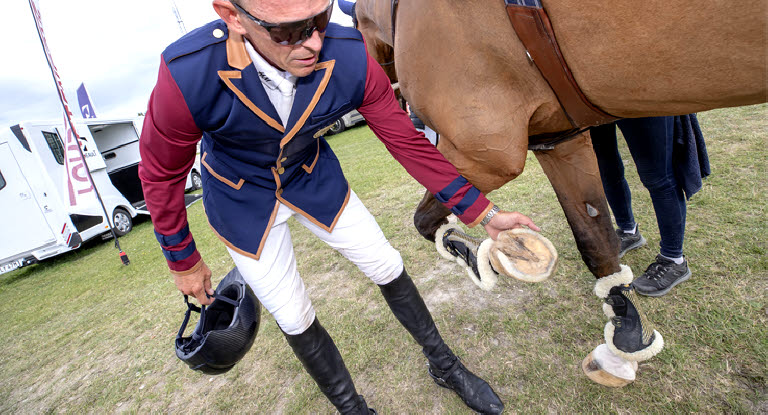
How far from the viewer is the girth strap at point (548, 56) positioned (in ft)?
3.97

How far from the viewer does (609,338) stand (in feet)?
5.28

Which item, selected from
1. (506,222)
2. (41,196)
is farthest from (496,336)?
(41,196)

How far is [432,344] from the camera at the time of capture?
1734 millimetres

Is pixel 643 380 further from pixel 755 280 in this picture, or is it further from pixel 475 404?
pixel 755 280

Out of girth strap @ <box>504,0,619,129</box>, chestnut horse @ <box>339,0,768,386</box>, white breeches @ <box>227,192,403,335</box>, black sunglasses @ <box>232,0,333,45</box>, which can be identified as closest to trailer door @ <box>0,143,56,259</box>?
white breeches @ <box>227,192,403,335</box>

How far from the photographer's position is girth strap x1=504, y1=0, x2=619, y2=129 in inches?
47.6

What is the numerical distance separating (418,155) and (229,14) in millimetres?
790

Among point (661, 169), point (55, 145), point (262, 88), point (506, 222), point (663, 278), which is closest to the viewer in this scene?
point (262, 88)

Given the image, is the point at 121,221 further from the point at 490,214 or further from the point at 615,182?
the point at 615,182

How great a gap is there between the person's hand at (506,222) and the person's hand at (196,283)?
3.92ft

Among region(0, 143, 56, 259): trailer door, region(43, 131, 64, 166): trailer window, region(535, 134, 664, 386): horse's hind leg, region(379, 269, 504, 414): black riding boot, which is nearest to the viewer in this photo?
region(535, 134, 664, 386): horse's hind leg

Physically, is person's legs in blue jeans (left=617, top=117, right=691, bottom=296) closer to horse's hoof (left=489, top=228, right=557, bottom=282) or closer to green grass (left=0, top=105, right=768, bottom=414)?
green grass (left=0, top=105, right=768, bottom=414)

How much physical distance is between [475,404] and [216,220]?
4.70ft

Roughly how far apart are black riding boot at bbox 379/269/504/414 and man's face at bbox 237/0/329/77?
1036mm
